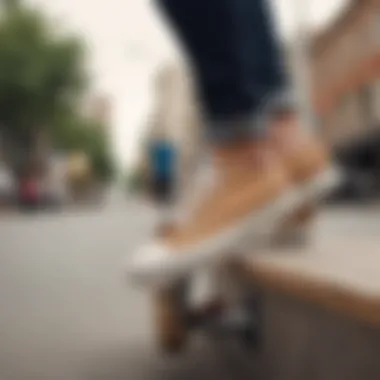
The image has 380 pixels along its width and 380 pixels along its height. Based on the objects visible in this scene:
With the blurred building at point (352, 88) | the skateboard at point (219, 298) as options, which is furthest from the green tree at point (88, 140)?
the skateboard at point (219, 298)

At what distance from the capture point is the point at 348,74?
2.16 meters

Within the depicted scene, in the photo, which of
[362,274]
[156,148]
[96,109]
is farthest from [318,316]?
[96,109]

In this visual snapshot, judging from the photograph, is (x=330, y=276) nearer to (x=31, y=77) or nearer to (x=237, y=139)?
(x=237, y=139)

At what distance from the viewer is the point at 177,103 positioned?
9.30m

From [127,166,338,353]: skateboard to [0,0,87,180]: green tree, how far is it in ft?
21.5

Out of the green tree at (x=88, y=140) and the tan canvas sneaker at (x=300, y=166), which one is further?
the green tree at (x=88, y=140)

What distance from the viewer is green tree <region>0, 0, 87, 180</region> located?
A: 24.1 ft

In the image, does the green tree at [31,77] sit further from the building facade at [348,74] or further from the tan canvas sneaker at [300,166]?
the tan canvas sneaker at [300,166]

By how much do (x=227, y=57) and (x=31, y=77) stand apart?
6.79 metres

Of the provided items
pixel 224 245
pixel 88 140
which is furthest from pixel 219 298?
pixel 88 140

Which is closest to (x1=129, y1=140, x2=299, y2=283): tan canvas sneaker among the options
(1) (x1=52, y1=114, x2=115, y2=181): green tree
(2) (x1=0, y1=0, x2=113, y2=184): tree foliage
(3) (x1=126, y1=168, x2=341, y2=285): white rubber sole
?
(3) (x1=126, y1=168, x2=341, y2=285): white rubber sole

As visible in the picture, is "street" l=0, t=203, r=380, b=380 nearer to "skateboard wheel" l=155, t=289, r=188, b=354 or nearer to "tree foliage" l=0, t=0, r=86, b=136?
"skateboard wheel" l=155, t=289, r=188, b=354

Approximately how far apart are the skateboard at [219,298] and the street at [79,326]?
0.08 ft

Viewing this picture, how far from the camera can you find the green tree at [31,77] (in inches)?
289
